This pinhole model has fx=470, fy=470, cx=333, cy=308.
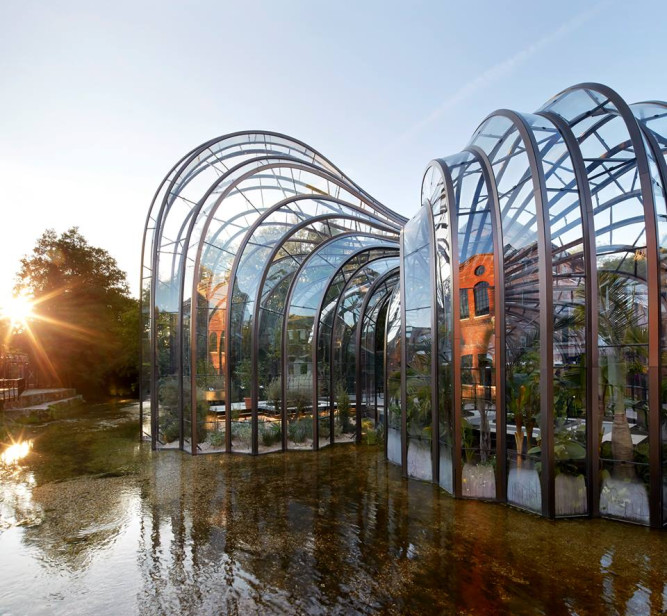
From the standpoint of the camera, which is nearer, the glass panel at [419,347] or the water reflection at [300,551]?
the water reflection at [300,551]

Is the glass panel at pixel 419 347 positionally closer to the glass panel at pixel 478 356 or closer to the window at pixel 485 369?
the glass panel at pixel 478 356

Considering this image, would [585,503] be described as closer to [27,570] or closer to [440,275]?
[440,275]

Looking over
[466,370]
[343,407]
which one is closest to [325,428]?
[343,407]

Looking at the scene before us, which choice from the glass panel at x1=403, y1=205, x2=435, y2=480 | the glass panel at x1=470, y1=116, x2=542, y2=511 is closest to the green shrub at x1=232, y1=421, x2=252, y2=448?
the glass panel at x1=403, y1=205, x2=435, y2=480

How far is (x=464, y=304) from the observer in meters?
8.74

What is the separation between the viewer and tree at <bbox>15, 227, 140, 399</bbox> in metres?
31.1

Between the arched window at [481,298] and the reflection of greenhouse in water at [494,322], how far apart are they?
0.03 metres

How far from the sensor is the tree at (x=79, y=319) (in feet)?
102

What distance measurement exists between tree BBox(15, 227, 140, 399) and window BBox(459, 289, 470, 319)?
1116 inches

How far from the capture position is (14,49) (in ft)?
31.8

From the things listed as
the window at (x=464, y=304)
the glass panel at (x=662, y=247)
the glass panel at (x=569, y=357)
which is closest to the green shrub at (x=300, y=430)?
the window at (x=464, y=304)

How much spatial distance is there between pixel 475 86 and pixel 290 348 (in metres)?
8.47

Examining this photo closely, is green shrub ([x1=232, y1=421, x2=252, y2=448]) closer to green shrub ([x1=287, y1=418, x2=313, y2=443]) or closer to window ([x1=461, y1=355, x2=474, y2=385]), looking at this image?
green shrub ([x1=287, y1=418, x2=313, y2=443])

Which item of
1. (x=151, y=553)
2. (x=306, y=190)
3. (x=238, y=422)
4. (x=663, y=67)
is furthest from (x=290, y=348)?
(x=663, y=67)
